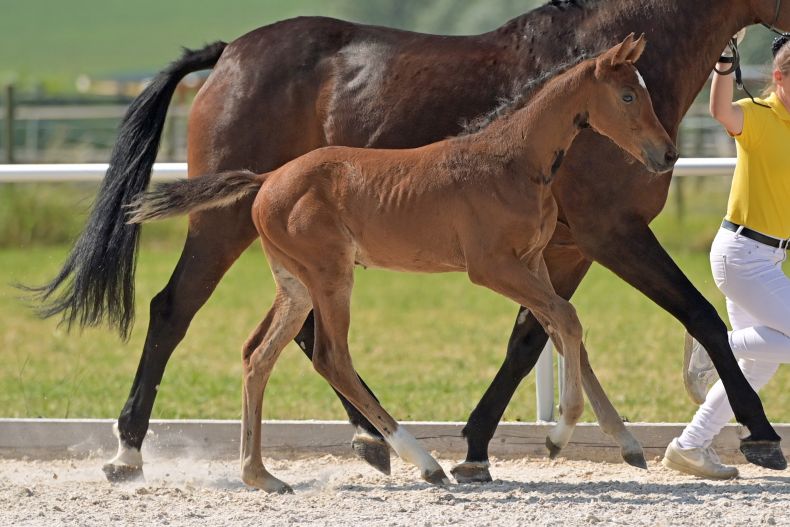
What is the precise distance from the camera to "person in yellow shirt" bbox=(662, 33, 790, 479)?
471cm

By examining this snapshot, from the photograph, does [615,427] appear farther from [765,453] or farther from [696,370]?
[765,453]

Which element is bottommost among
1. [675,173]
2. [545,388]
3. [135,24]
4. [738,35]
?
[545,388]

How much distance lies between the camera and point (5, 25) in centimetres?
7888

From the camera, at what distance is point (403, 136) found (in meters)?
5.08

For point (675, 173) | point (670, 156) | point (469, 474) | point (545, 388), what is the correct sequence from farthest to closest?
point (675, 173)
point (545, 388)
point (469, 474)
point (670, 156)

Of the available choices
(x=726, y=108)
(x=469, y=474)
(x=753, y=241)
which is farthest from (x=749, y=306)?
(x=469, y=474)

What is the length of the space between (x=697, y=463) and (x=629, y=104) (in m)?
1.43

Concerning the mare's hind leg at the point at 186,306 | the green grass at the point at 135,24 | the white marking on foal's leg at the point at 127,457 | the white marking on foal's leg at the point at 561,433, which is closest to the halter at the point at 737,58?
the white marking on foal's leg at the point at 561,433

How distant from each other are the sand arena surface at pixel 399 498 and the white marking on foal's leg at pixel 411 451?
90mm

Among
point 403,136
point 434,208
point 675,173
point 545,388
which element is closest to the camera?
point 434,208

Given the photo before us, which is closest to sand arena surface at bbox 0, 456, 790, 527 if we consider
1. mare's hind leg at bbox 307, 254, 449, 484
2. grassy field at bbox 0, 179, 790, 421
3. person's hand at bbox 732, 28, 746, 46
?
mare's hind leg at bbox 307, 254, 449, 484

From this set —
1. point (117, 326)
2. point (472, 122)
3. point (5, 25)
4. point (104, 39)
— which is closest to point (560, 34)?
point (472, 122)

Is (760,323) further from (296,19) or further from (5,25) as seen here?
(5,25)

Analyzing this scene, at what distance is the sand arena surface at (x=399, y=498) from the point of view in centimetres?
406
